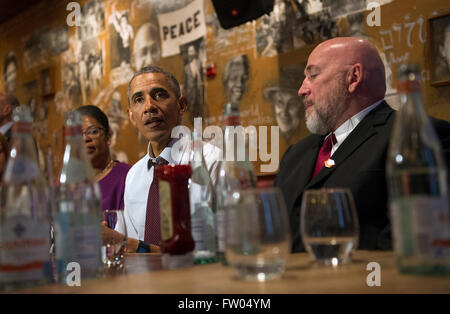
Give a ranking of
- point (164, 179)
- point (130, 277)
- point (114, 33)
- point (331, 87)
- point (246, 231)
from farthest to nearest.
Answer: point (114, 33)
point (331, 87)
point (164, 179)
point (130, 277)
point (246, 231)

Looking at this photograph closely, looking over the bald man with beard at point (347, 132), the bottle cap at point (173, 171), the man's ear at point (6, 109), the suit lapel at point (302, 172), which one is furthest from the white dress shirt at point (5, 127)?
the bottle cap at point (173, 171)

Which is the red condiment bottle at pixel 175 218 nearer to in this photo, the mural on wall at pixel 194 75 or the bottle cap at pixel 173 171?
the bottle cap at pixel 173 171

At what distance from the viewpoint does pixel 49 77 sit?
666 cm

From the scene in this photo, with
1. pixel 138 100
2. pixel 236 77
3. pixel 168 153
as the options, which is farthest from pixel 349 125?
pixel 236 77

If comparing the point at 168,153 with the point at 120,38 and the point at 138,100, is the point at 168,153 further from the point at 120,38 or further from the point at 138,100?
the point at 120,38

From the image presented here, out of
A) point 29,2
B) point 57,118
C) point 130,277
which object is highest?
point 29,2

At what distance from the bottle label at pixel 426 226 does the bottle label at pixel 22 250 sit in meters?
0.58

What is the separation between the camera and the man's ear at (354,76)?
2.27 m

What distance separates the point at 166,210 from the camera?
1.07 meters

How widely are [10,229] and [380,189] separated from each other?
1399 mm

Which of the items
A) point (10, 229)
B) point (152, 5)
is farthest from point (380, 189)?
point (152, 5)

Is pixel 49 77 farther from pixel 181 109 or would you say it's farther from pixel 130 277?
pixel 130 277

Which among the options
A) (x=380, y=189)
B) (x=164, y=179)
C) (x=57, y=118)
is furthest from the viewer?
(x=57, y=118)

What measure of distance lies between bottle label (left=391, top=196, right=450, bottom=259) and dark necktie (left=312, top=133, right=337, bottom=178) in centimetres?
149
